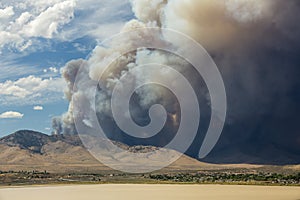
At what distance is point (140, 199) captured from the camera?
11556 centimetres

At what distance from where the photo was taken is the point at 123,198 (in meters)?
120

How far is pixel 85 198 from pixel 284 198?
2115 inches

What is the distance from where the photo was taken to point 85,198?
12312 cm

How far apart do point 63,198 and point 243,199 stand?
161 ft

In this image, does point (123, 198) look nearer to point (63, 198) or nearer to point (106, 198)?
point (106, 198)

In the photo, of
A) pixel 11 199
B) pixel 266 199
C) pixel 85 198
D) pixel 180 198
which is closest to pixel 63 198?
pixel 85 198

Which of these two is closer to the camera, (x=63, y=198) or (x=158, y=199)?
(x=158, y=199)

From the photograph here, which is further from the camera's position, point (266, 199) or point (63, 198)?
point (63, 198)

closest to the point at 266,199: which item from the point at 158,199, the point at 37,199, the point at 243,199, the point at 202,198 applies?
the point at 243,199

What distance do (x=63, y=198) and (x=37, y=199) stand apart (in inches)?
277

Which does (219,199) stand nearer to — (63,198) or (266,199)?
(266,199)

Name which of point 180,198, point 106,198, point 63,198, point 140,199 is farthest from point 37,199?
point 180,198

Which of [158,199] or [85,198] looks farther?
[85,198]

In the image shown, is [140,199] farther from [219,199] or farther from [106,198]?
[219,199]
